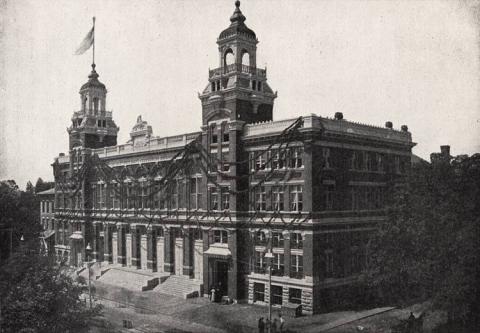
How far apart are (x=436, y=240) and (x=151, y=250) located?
Answer: 1297 inches

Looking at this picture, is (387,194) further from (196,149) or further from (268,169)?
(196,149)

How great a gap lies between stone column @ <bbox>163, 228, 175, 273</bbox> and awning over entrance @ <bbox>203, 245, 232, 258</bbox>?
7.22 m

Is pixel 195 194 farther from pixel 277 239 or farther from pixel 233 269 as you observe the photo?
pixel 277 239

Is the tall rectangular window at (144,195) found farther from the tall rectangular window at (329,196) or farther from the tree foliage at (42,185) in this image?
the tree foliage at (42,185)

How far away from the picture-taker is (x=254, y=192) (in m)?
43.8

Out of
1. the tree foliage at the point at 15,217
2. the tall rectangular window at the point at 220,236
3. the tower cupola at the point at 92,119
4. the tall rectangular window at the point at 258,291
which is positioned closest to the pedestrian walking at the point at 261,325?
A: the tall rectangular window at the point at 258,291

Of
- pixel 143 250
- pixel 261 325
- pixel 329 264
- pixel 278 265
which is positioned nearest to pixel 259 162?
pixel 278 265

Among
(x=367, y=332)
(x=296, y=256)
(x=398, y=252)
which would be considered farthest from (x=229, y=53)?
(x=367, y=332)

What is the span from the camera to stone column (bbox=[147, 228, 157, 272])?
54469 mm

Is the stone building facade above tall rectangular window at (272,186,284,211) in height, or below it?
below

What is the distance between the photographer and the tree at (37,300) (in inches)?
933

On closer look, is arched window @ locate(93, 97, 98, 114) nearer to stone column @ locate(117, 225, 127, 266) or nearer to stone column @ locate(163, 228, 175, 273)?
stone column @ locate(117, 225, 127, 266)

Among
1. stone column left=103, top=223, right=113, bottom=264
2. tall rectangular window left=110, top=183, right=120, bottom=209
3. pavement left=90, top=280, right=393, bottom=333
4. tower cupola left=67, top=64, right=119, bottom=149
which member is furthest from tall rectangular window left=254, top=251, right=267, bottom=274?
tower cupola left=67, top=64, right=119, bottom=149

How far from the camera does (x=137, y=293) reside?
49.2 meters
